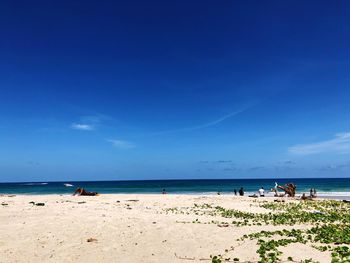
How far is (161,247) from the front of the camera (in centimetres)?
1423

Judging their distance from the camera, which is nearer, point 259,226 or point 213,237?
point 213,237

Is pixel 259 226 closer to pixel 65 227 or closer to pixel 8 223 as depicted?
pixel 65 227

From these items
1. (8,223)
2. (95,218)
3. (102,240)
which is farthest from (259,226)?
(8,223)

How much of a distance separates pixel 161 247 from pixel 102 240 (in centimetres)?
324

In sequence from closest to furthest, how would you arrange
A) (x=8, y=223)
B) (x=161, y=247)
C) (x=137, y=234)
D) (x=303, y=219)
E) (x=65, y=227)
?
1. (x=161, y=247)
2. (x=137, y=234)
3. (x=65, y=227)
4. (x=8, y=223)
5. (x=303, y=219)

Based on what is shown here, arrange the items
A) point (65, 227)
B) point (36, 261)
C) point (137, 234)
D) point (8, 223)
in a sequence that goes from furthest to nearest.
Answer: point (8, 223) < point (65, 227) < point (137, 234) < point (36, 261)

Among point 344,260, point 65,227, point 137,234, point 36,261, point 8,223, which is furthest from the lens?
point 8,223

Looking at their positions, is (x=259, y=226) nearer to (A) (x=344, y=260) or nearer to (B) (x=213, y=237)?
(B) (x=213, y=237)

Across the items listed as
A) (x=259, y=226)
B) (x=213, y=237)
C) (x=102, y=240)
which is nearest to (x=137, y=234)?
(x=102, y=240)

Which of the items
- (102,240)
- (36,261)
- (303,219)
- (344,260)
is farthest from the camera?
(303,219)

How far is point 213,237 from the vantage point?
630 inches

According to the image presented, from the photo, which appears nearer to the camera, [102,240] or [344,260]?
[344,260]

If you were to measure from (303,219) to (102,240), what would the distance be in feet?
46.2

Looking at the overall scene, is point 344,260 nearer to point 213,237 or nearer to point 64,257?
point 213,237
